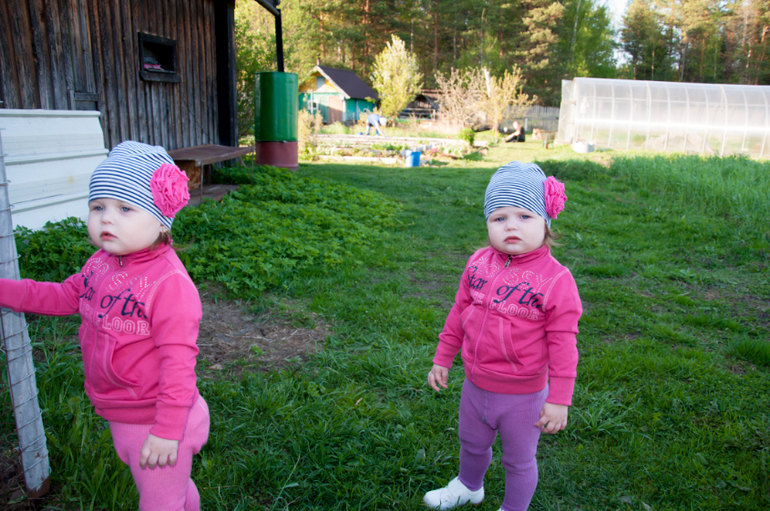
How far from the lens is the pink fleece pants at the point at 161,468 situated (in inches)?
61.7

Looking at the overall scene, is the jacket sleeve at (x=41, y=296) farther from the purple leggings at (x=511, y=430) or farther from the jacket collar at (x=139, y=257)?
the purple leggings at (x=511, y=430)

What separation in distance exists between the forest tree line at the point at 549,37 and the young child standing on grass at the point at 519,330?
118 ft

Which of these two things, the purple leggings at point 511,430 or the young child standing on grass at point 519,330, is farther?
the purple leggings at point 511,430

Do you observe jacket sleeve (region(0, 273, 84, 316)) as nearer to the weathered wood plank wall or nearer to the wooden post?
the wooden post

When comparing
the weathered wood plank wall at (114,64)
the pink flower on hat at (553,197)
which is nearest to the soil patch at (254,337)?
the pink flower on hat at (553,197)

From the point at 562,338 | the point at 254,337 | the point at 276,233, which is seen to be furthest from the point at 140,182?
the point at 276,233

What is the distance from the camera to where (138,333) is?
1546 millimetres

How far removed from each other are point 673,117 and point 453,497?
2091cm

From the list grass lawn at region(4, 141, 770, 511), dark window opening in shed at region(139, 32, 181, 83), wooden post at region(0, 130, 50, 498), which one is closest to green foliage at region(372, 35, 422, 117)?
dark window opening in shed at region(139, 32, 181, 83)

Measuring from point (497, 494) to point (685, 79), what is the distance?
54.2m

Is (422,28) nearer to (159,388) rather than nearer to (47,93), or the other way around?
(47,93)

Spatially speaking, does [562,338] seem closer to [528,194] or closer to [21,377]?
[528,194]

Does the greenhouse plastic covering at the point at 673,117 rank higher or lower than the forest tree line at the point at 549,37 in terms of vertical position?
lower

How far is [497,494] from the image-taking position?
2.29 meters
